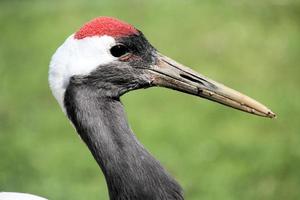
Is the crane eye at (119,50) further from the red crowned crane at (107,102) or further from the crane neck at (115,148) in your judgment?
the crane neck at (115,148)

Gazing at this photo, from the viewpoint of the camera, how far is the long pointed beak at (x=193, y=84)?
3510 mm

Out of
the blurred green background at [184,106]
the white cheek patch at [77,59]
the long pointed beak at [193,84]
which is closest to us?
the white cheek patch at [77,59]

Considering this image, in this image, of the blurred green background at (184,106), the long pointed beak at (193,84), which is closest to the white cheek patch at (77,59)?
the long pointed beak at (193,84)

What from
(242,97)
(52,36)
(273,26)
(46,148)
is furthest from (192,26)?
(242,97)

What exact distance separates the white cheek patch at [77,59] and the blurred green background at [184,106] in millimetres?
2093

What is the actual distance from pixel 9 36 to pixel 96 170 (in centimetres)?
282

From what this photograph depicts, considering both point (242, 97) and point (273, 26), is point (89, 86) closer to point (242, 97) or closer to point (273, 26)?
point (242, 97)

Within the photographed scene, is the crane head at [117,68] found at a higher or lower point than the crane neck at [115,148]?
higher

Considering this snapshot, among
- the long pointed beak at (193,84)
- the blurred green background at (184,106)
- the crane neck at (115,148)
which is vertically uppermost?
the blurred green background at (184,106)

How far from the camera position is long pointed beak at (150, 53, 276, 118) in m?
3.51

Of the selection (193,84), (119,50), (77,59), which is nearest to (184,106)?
(193,84)

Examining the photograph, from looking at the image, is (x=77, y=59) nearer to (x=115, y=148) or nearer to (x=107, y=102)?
(x=107, y=102)

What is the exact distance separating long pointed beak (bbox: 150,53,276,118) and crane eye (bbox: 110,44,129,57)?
0.19 m

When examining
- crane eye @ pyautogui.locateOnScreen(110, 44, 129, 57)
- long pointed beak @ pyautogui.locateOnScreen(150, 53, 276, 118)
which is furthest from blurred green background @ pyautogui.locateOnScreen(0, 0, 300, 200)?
crane eye @ pyautogui.locateOnScreen(110, 44, 129, 57)
